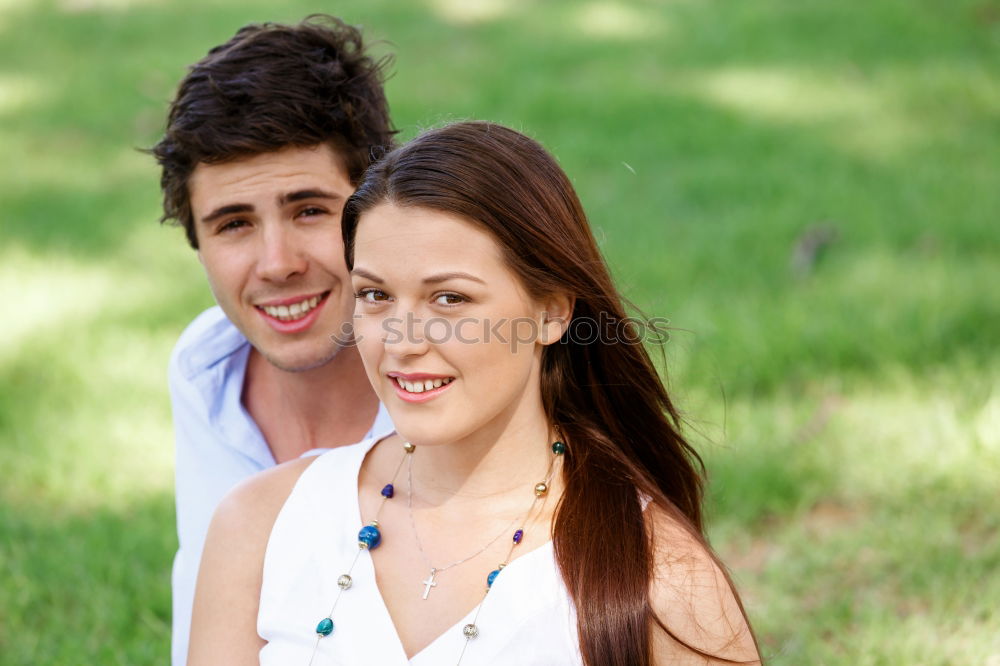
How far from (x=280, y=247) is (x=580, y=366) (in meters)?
0.95

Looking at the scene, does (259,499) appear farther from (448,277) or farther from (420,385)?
(448,277)

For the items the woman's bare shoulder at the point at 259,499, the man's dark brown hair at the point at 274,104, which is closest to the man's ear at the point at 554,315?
the woman's bare shoulder at the point at 259,499

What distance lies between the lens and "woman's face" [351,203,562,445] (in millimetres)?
2215

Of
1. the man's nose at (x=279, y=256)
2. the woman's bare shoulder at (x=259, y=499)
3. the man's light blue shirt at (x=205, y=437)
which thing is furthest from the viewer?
the man's light blue shirt at (x=205, y=437)

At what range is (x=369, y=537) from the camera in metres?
2.42

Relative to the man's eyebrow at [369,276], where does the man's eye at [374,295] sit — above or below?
below

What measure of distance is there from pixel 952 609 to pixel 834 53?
5.29 m

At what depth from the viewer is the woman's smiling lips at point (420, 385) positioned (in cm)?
225

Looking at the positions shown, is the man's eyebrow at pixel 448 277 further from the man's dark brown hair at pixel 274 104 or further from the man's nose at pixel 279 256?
the man's nose at pixel 279 256

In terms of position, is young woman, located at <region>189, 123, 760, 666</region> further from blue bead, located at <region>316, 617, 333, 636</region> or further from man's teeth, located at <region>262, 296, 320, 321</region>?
man's teeth, located at <region>262, 296, 320, 321</region>

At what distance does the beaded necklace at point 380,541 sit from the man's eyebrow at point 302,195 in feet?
2.79

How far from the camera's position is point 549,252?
7.52 feet

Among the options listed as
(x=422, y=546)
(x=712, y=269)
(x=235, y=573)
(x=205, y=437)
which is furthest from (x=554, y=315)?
(x=712, y=269)

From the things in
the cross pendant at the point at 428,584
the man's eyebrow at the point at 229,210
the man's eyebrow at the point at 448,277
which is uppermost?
the man's eyebrow at the point at 229,210
